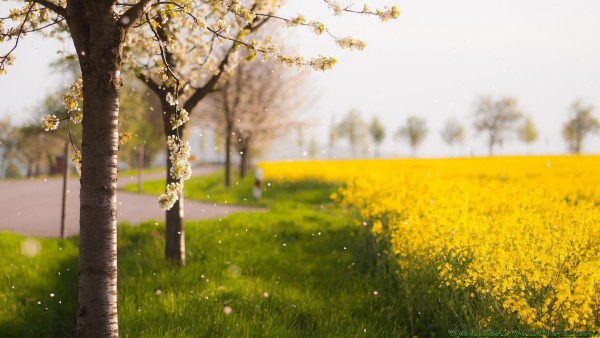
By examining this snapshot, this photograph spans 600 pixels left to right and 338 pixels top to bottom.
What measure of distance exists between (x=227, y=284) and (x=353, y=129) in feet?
244

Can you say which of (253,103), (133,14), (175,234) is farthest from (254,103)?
(133,14)

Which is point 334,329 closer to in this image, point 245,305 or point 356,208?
point 245,305

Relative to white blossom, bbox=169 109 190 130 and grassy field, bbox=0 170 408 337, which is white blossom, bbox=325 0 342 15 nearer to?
white blossom, bbox=169 109 190 130

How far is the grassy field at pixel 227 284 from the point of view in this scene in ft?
19.3

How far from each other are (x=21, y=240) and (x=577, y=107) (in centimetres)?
6774

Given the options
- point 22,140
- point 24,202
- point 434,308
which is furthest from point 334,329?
point 22,140

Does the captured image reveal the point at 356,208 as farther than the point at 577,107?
No

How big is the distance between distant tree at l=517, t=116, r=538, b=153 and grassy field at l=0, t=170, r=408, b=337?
68796 millimetres

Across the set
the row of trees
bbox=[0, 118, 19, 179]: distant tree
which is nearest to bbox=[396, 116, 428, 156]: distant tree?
the row of trees

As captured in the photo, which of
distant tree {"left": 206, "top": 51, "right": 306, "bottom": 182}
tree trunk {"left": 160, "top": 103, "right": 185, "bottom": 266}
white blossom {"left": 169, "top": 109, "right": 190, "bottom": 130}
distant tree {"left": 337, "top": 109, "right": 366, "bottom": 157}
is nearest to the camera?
white blossom {"left": 169, "top": 109, "right": 190, "bottom": 130}

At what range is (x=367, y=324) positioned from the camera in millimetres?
5969

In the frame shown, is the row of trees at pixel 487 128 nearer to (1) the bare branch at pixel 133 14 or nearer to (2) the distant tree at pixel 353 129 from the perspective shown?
(2) the distant tree at pixel 353 129

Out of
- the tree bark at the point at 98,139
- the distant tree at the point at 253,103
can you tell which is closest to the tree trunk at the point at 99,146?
the tree bark at the point at 98,139

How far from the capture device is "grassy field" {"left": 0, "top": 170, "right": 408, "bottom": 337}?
588 centimetres
